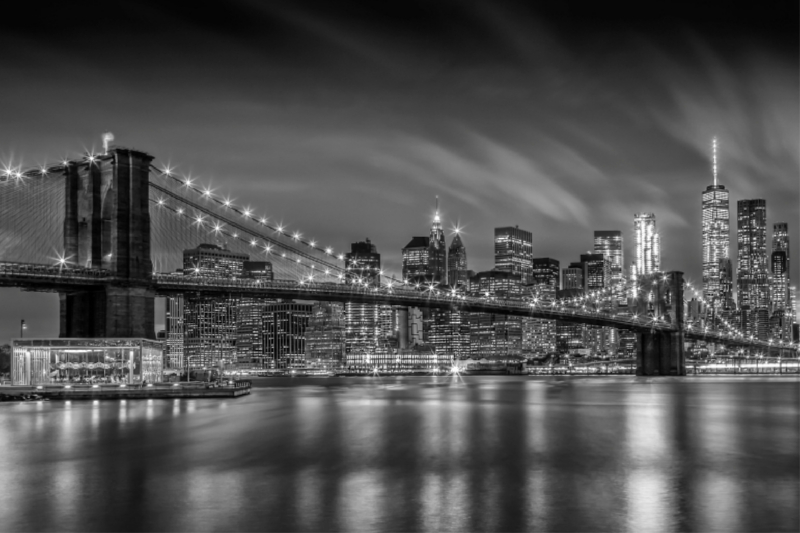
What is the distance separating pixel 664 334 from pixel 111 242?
69.1 meters

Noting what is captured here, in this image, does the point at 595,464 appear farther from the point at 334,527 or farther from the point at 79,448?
the point at 79,448

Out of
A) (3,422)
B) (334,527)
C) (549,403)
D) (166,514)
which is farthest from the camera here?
(549,403)

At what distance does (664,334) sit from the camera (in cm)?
10325

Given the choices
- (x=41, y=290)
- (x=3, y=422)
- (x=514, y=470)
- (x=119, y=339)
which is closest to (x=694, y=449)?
(x=514, y=470)

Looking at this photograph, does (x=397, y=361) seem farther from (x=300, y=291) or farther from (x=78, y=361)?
(x=78, y=361)

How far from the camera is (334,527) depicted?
16250 millimetres

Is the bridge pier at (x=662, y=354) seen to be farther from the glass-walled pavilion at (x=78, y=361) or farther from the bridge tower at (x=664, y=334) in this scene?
the glass-walled pavilion at (x=78, y=361)

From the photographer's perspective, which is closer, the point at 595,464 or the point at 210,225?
the point at 595,464

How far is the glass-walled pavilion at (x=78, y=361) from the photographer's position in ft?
173

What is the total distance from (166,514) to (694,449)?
18.7m

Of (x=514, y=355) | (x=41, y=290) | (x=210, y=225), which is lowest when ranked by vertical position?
(x=514, y=355)

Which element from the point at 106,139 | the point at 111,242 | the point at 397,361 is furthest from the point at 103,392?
the point at 397,361

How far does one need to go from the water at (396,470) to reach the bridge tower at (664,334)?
196 feet

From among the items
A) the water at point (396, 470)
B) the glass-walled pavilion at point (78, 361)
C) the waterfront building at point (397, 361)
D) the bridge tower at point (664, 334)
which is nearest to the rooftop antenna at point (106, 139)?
the glass-walled pavilion at point (78, 361)
